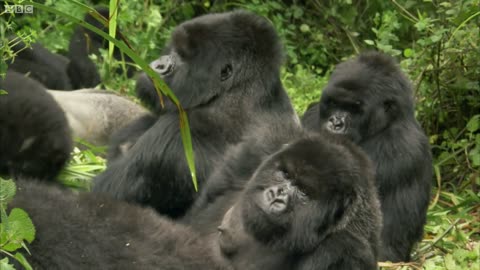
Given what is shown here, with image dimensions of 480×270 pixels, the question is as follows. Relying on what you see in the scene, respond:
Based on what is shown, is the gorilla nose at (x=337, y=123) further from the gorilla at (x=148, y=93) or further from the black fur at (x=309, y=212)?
the black fur at (x=309, y=212)

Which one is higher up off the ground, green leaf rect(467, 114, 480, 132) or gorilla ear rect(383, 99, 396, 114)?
gorilla ear rect(383, 99, 396, 114)

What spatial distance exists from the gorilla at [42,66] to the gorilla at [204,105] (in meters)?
2.51

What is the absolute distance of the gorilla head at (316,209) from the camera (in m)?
3.07

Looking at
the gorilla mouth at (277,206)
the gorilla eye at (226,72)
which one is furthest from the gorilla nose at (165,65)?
the gorilla mouth at (277,206)

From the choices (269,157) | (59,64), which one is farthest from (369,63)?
(59,64)

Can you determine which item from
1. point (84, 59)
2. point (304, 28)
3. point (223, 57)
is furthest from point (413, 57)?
point (84, 59)

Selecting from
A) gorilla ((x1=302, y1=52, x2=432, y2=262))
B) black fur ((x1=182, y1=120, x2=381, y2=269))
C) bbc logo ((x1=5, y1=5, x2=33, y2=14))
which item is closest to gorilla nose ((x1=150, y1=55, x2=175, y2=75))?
gorilla ((x1=302, y1=52, x2=432, y2=262))

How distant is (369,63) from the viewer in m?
4.70

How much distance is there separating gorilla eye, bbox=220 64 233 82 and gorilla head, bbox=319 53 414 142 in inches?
24.2

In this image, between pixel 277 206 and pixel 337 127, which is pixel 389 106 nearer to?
pixel 337 127

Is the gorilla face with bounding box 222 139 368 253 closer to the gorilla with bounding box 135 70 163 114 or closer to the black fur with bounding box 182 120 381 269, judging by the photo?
the black fur with bounding box 182 120 381 269

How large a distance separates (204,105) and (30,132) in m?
0.96

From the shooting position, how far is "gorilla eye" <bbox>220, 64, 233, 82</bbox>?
4289 millimetres

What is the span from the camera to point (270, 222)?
10.3 ft
